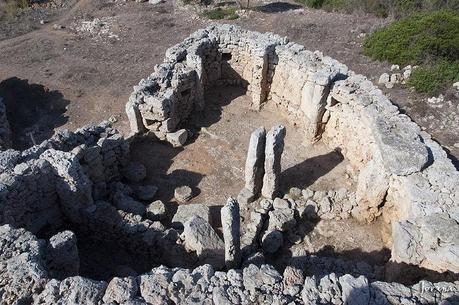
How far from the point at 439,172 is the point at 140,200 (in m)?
7.73

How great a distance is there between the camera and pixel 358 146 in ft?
39.9

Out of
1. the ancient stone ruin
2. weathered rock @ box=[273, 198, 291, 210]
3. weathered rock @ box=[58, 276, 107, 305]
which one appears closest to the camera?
weathered rock @ box=[58, 276, 107, 305]

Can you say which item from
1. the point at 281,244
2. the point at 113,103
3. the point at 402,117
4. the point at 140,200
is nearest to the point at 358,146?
the point at 402,117

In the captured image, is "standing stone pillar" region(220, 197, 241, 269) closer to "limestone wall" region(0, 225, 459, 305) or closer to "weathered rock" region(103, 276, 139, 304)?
"limestone wall" region(0, 225, 459, 305)

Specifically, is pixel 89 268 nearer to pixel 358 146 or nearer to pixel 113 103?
pixel 358 146

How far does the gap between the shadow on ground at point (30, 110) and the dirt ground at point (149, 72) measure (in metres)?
0.04

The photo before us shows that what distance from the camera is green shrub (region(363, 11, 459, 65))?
17.1m

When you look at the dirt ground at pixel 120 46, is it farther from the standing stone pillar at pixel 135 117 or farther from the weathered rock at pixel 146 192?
the weathered rock at pixel 146 192

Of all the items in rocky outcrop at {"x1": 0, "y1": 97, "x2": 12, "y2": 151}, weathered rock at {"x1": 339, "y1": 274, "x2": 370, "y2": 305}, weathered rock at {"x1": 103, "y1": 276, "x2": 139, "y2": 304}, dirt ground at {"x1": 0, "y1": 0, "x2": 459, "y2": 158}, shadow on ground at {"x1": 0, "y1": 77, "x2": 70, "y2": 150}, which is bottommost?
shadow on ground at {"x1": 0, "y1": 77, "x2": 70, "y2": 150}

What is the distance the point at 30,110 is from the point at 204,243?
1222 cm

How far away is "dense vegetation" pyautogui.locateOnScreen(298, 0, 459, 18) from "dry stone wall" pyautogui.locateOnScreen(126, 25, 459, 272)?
11.6 metres

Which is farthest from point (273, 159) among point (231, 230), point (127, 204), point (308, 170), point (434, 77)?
point (434, 77)

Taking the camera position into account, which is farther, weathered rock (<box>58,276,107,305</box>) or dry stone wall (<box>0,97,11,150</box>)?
dry stone wall (<box>0,97,11,150</box>)

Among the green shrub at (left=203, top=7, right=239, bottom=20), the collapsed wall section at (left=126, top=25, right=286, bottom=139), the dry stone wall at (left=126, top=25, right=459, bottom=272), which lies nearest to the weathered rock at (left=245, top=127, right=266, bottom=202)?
the dry stone wall at (left=126, top=25, right=459, bottom=272)
